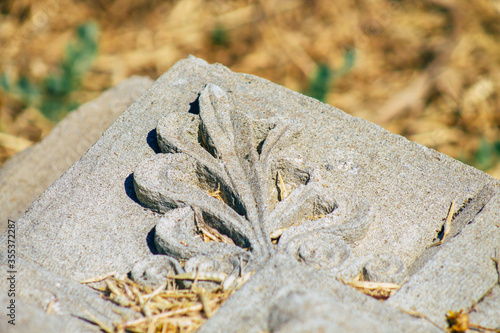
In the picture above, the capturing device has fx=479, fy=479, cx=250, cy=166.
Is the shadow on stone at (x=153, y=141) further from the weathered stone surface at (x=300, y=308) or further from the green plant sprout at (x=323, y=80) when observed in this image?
the green plant sprout at (x=323, y=80)

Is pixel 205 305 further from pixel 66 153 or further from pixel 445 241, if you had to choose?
pixel 66 153

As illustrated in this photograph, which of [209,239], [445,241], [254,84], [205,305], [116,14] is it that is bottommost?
[445,241]

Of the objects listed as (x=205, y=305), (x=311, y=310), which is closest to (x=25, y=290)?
(x=205, y=305)

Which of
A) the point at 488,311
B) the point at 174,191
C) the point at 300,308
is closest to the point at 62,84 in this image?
the point at 174,191

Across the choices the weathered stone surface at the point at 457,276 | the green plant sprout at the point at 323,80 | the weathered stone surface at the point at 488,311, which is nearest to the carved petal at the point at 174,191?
the weathered stone surface at the point at 457,276

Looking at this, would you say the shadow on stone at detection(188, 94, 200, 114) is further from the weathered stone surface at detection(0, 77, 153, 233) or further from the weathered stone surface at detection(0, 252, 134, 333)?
the weathered stone surface at detection(0, 252, 134, 333)

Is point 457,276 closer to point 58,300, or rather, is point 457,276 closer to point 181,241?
point 181,241
